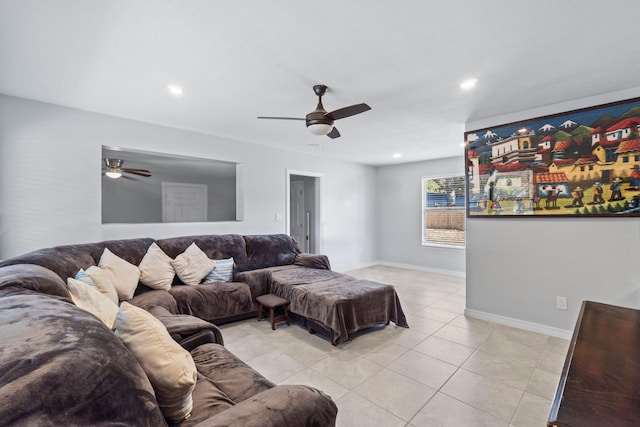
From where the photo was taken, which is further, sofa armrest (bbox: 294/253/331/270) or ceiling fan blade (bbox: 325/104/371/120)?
sofa armrest (bbox: 294/253/331/270)

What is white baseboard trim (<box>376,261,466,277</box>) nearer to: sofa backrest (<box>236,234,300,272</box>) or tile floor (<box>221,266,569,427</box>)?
tile floor (<box>221,266,569,427</box>)

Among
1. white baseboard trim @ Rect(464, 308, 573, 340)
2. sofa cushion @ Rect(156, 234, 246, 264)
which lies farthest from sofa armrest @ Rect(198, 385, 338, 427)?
white baseboard trim @ Rect(464, 308, 573, 340)

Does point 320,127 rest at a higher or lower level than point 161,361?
higher

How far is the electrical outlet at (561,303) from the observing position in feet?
10.1

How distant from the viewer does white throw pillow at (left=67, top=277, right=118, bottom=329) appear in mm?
A: 1780

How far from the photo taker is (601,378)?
895 mm

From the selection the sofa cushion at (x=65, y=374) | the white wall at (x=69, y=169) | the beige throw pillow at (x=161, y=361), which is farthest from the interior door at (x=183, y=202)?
the sofa cushion at (x=65, y=374)

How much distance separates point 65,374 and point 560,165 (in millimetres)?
4040

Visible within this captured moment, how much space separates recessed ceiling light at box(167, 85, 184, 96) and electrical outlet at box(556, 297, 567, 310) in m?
4.43

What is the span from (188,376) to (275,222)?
13.2ft

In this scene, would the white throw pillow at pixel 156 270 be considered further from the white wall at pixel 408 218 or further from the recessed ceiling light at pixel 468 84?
the white wall at pixel 408 218

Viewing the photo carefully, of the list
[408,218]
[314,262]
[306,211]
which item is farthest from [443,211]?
[314,262]

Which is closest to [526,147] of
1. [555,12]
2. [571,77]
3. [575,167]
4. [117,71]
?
[575,167]

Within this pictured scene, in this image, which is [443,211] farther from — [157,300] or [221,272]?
[157,300]
